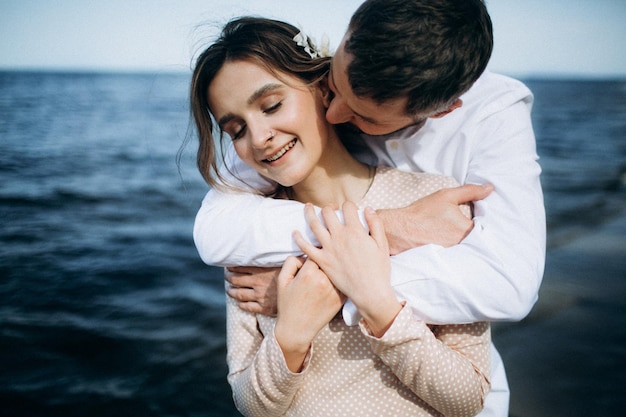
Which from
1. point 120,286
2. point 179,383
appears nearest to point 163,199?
point 120,286

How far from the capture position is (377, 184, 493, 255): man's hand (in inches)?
66.6

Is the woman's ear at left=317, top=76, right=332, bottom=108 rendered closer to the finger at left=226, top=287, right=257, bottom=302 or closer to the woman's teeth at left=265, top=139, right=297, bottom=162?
the woman's teeth at left=265, top=139, right=297, bottom=162

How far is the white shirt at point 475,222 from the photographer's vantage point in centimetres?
151

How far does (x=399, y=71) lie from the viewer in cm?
153

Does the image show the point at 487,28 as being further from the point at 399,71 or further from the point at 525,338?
the point at 525,338

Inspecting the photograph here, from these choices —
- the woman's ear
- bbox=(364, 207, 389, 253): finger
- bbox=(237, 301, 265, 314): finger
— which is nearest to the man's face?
the woman's ear

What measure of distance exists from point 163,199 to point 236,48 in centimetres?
675

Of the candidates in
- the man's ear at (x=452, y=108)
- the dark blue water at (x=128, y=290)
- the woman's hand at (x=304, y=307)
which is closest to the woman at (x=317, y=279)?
the woman's hand at (x=304, y=307)

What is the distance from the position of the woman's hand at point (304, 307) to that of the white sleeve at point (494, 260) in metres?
0.24

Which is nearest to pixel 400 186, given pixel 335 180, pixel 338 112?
pixel 335 180

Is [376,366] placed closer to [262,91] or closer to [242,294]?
[242,294]

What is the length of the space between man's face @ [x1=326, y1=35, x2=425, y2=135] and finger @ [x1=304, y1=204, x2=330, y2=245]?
0.38m

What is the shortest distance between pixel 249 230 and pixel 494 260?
2.74ft

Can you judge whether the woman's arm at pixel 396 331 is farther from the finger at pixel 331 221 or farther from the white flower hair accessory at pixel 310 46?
the white flower hair accessory at pixel 310 46
